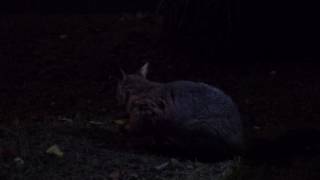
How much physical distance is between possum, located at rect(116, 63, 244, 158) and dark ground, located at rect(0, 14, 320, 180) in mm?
198

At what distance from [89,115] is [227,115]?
1.76m

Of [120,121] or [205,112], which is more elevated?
[205,112]

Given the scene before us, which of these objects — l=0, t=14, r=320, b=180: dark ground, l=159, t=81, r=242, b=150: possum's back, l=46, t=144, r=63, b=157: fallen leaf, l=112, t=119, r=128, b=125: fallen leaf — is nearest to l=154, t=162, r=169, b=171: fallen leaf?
l=0, t=14, r=320, b=180: dark ground

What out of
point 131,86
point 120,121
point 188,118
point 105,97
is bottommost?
point 105,97

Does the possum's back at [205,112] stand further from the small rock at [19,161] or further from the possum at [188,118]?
the small rock at [19,161]

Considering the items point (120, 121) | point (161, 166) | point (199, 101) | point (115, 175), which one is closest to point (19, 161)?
point (115, 175)

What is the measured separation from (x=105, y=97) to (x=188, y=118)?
2317 millimetres

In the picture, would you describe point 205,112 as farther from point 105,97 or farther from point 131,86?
point 105,97

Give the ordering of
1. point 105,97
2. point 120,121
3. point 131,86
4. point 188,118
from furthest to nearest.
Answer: point 105,97 < point 120,121 < point 131,86 < point 188,118

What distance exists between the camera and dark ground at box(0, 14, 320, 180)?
244 inches

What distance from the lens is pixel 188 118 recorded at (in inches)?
257

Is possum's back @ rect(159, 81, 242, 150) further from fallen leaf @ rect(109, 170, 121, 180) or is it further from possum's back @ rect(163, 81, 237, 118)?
fallen leaf @ rect(109, 170, 121, 180)

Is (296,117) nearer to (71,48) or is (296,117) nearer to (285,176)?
(285,176)

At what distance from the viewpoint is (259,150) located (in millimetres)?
6789
